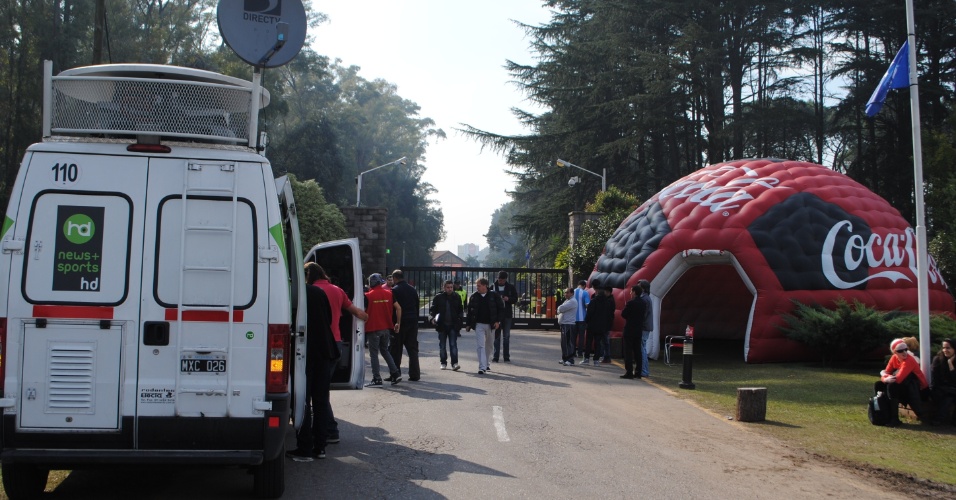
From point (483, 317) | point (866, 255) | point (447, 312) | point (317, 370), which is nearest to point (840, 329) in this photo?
point (866, 255)

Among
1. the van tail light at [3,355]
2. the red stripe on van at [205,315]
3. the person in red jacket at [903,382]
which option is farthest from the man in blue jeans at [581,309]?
the van tail light at [3,355]

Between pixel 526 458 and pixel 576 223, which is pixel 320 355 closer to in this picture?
pixel 526 458

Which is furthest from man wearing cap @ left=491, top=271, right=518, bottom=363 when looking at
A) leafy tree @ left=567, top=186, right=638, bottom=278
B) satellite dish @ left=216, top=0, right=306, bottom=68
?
satellite dish @ left=216, top=0, right=306, bottom=68

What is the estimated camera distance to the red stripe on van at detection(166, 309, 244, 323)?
6254 millimetres

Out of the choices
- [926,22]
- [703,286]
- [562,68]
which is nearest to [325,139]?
[562,68]

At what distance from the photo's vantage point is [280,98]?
6116cm

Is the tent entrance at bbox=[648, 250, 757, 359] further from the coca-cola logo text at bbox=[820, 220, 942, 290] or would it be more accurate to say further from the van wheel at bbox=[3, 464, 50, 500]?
the van wheel at bbox=[3, 464, 50, 500]

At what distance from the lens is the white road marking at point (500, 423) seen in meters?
9.94

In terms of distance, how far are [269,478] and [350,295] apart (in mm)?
4784

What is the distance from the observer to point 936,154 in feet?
106

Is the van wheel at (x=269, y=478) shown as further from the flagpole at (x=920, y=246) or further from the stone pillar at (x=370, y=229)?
the stone pillar at (x=370, y=229)

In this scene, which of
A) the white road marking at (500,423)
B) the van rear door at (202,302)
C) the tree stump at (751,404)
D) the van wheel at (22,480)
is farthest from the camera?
the tree stump at (751,404)

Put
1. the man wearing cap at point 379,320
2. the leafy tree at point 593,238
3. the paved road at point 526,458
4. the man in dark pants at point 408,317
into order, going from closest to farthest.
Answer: the paved road at point 526,458 < the man wearing cap at point 379,320 < the man in dark pants at point 408,317 < the leafy tree at point 593,238

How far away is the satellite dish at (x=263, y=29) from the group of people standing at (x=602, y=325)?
31.4 ft
